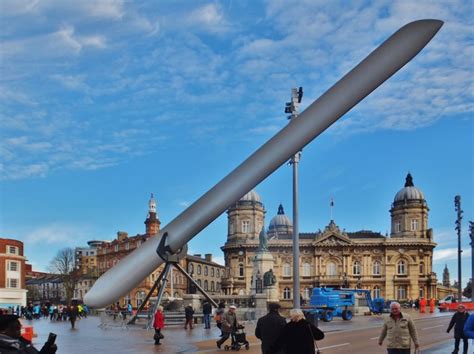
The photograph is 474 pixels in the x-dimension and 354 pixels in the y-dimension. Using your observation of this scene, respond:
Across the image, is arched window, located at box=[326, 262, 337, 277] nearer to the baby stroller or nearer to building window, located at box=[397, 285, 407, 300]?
building window, located at box=[397, 285, 407, 300]

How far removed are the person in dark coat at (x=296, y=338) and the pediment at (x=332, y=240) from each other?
4294 inches

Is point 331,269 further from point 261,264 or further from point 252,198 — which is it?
point 261,264

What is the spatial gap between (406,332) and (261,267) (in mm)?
54133

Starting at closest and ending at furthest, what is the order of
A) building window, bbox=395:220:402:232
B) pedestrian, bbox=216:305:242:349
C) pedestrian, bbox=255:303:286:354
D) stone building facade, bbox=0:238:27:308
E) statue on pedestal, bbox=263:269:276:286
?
1. pedestrian, bbox=255:303:286:354
2. pedestrian, bbox=216:305:242:349
3. statue on pedestal, bbox=263:269:276:286
4. stone building facade, bbox=0:238:27:308
5. building window, bbox=395:220:402:232

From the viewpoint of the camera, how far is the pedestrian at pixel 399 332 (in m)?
10.2

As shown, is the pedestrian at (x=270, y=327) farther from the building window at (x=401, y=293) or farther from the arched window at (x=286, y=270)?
the building window at (x=401, y=293)

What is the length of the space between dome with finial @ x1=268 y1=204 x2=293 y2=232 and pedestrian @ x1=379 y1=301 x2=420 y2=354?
12917 centimetres

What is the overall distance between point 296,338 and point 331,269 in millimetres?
110367

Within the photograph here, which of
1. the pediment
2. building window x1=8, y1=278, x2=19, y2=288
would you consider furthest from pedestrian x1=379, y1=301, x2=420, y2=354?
the pediment

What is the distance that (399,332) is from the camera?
402 inches

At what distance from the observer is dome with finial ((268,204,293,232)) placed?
460 ft

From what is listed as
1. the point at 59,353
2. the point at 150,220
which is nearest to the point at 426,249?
the point at 150,220

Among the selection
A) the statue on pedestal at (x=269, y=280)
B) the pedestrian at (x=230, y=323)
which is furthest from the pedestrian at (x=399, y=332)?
the statue on pedestal at (x=269, y=280)

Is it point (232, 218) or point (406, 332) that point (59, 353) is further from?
point (232, 218)
